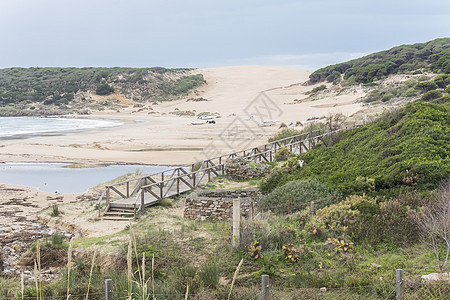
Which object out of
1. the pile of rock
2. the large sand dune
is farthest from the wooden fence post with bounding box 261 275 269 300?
the large sand dune

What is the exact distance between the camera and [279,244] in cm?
865

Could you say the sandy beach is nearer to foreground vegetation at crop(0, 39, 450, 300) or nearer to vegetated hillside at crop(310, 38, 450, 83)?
foreground vegetation at crop(0, 39, 450, 300)

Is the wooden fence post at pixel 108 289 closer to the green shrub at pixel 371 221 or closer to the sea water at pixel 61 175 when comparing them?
the green shrub at pixel 371 221

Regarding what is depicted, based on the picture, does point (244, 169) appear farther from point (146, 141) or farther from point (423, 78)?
point (423, 78)

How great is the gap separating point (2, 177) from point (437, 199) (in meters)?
20.5

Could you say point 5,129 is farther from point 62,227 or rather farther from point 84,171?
point 62,227

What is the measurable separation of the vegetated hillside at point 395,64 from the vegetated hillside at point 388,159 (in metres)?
34.7

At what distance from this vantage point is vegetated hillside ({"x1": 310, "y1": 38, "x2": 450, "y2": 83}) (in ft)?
168

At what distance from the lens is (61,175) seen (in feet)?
75.2

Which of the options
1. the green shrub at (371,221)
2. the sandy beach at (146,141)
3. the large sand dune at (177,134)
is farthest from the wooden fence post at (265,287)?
the large sand dune at (177,134)

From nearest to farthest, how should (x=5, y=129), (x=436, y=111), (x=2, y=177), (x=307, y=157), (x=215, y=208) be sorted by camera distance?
(x=215, y=208)
(x=436, y=111)
(x=307, y=157)
(x=2, y=177)
(x=5, y=129)

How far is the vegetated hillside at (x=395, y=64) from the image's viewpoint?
168 ft

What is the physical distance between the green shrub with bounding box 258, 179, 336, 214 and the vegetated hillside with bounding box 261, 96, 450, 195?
36 centimetres

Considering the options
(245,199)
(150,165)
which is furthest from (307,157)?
(150,165)
